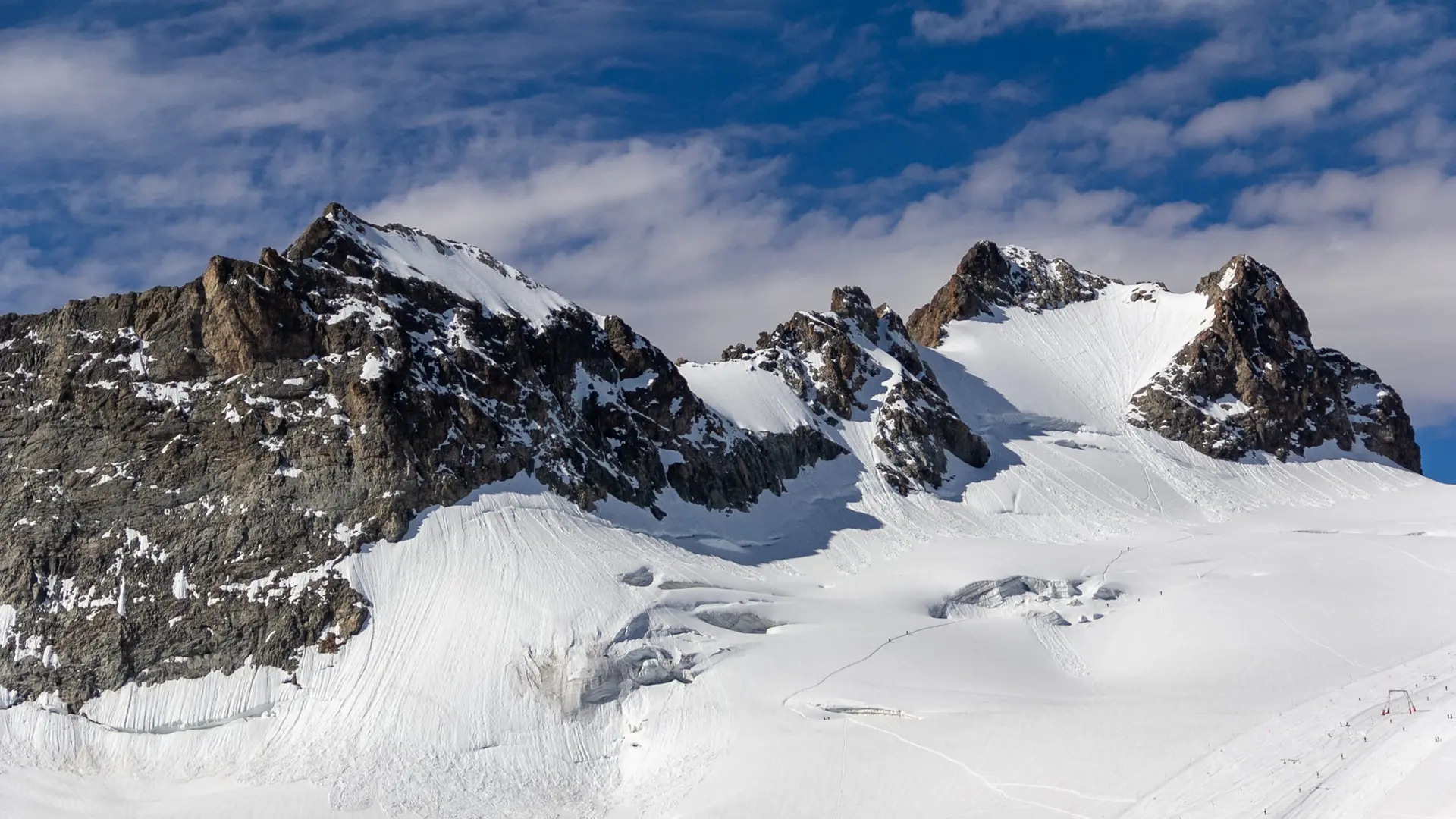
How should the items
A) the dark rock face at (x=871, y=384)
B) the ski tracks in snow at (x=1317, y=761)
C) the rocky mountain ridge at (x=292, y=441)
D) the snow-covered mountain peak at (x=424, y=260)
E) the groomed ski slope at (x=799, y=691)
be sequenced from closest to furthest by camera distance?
the ski tracks in snow at (x=1317, y=761) → the groomed ski slope at (x=799, y=691) → the rocky mountain ridge at (x=292, y=441) → the snow-covered mountain peak at (x=424, y=260) → the dark rock face at (x=871, y=384)

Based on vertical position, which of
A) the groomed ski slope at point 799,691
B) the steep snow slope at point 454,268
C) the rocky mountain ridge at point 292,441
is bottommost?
the groomed ski slope at point 799,691

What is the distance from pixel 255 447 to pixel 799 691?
112 ft

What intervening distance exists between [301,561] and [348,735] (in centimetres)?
1204

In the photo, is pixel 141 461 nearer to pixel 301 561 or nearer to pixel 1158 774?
pixel 301 561

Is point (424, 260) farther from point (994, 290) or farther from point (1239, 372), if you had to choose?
point (1239, 372)

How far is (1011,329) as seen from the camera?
133125mm

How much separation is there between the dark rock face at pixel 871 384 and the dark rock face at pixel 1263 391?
21.1m

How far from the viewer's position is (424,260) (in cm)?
8912

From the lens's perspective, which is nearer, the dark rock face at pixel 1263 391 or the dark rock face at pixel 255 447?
the dark rock face at pixel 255 447

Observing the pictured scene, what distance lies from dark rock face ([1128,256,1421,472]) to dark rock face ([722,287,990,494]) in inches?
830

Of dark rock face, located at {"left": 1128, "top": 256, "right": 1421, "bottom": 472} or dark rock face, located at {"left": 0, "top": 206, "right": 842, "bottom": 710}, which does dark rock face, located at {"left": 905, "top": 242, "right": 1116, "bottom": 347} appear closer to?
dark rock face, located at {"left": 1128, "top": 256, "right": 1421, "bottom": 472}

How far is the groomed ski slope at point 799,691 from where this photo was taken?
2264 inches

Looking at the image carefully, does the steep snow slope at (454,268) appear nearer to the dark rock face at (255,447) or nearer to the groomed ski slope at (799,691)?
the dark rock face at (255,447)

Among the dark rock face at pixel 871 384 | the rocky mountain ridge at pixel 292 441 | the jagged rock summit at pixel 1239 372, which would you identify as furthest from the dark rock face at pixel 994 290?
the rocky mountain ridge at pixel 292 441
